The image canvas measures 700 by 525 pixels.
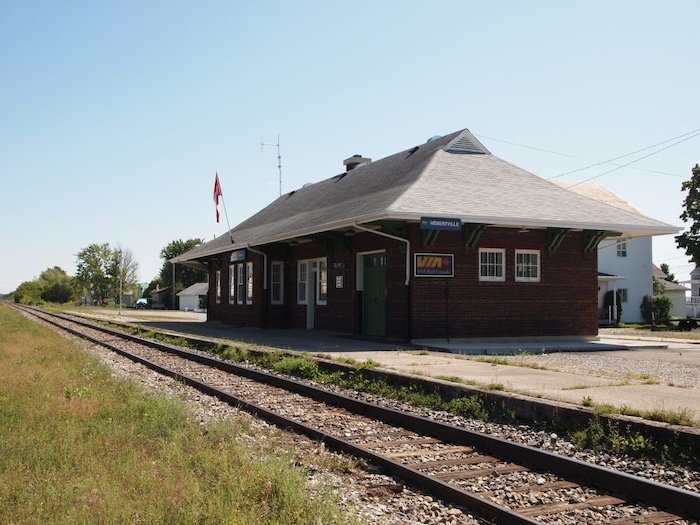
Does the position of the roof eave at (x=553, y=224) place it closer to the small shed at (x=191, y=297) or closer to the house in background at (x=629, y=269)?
the house in background at (x=629, y=269)

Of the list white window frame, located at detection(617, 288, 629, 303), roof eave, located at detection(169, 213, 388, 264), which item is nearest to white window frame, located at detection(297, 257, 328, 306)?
roof eave, located at detection(169, 213, 388, 264)

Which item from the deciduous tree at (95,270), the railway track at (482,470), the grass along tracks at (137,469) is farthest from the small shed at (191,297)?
the grass along tracks at (137,469)

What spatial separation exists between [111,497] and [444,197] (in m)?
15.2

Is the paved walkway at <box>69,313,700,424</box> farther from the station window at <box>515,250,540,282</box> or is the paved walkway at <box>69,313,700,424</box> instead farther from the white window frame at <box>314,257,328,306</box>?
the station window at <box>515,250,540,282</box>

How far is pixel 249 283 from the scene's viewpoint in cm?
2873

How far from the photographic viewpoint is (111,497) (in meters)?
4.47

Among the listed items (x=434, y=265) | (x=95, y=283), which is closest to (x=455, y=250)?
(x=434, y=265)

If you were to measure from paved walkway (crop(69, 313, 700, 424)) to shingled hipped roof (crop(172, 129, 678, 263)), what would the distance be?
10.7ft

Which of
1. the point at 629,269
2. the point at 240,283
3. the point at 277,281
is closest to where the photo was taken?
the point at 277,281

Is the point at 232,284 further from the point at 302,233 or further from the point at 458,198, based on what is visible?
the point at 458,198

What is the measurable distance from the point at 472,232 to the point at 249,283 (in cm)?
1296

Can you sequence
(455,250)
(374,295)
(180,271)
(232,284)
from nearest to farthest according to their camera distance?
(455,250) < (374,295) < (232,284) < (180,271)

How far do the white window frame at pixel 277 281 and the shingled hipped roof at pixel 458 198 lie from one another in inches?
56.7

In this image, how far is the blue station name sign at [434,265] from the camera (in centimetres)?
1789
